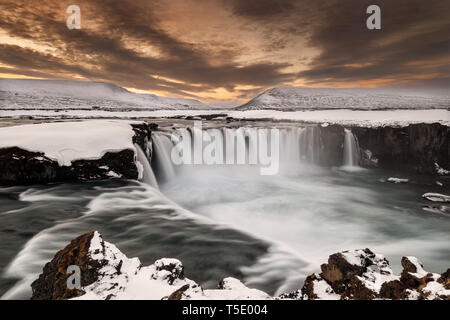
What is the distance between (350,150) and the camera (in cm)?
1822

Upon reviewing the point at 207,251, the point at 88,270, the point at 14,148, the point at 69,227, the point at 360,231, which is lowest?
the point at 360,231

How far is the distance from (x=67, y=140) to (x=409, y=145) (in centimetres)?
1874

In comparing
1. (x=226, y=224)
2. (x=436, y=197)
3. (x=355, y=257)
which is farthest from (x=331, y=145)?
(x=355, y=257)

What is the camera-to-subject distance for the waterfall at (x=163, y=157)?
1289 centimetres

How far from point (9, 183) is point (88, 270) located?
7.01 m

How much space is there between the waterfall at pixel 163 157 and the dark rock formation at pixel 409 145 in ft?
44.2

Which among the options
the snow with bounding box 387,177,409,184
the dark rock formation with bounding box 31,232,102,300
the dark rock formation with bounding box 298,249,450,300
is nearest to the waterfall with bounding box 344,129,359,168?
the snow with bounding box 387,177,409,184

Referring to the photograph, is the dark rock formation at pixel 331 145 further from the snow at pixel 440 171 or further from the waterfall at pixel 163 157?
the waterfall at pixel 163 157

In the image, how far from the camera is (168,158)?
1389cm

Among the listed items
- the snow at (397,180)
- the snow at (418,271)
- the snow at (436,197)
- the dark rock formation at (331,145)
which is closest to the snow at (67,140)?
the snow at (418,271)

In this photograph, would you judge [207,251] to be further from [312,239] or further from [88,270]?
[312,239]

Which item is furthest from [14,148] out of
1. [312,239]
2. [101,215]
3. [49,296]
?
[312,239]

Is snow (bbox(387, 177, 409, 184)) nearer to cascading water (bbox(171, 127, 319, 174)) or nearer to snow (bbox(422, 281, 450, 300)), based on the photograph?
cascading water (bbox(171, 127, 319, 174))
